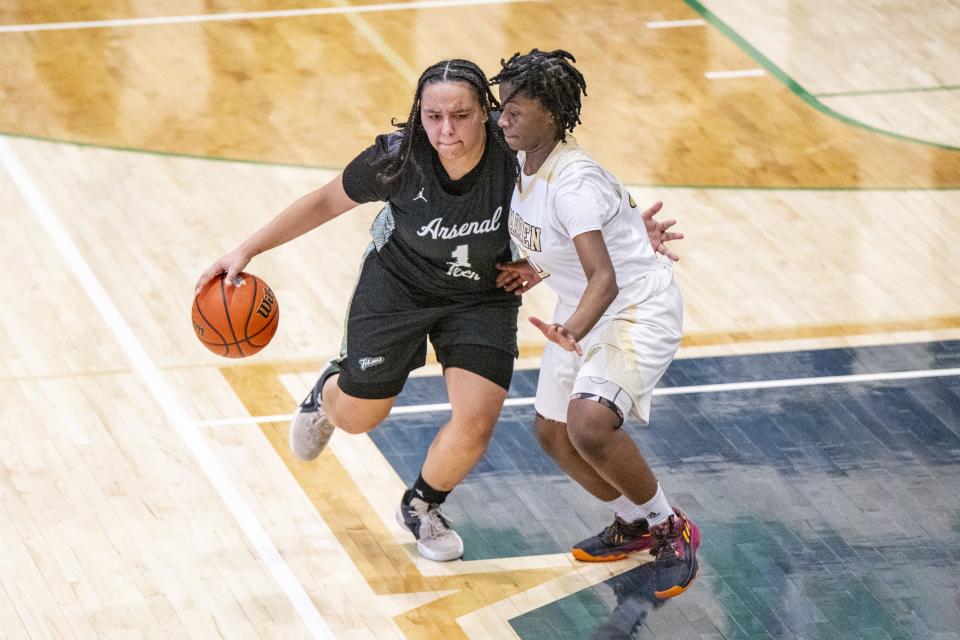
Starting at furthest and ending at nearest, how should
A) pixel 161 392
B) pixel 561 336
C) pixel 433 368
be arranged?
pixel 433 368 < pixel 161 392 < pixel 561 336

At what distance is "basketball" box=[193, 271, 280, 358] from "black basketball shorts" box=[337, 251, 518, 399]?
0.32 metres

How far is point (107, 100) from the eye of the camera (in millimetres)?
10328

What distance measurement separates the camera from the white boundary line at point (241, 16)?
11508 millimetres

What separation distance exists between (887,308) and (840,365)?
75 cm

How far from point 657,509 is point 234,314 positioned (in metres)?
1.64

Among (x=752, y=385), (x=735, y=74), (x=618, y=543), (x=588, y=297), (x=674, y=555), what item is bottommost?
(x=735, y=74)

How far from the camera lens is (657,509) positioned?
577 centimetres

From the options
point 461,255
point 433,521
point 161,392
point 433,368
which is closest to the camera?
point 461,255

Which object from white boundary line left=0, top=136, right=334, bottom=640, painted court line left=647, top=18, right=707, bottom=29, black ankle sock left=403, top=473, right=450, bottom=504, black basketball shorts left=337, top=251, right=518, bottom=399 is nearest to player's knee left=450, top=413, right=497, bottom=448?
black basketball shorts left=337, top=251, right=518, bottom=399

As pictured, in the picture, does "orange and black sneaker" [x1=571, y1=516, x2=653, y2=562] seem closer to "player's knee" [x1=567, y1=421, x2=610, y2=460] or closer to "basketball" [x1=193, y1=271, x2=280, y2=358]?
"player's knee" [x1=567, y1=421, x2=610, y2=460]

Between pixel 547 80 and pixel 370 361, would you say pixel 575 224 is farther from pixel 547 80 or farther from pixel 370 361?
pixel 370 361

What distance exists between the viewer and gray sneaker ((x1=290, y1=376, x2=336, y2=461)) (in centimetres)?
641

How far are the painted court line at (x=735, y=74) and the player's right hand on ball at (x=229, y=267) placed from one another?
578cm

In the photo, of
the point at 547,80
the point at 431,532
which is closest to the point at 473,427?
the point at 431,532
